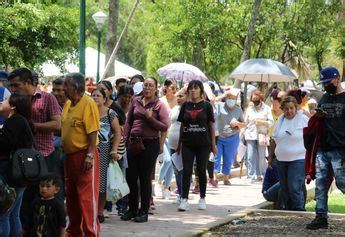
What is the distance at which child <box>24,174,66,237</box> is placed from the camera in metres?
8.60

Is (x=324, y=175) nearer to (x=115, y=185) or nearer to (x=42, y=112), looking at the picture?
(x=115, y=185)

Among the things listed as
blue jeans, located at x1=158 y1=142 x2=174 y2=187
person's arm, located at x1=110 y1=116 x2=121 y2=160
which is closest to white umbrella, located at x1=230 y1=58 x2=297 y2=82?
blue jeans, located at x1=158 y1=142 x2=174 y2=187

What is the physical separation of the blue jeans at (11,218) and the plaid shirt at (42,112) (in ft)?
3.27

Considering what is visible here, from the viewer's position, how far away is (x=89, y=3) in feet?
224

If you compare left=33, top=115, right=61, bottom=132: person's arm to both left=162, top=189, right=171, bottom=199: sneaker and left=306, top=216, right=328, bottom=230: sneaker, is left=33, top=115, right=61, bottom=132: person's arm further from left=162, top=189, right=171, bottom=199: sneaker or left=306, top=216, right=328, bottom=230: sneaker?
left=162, top=189, right=171, bottom=199: sneaker

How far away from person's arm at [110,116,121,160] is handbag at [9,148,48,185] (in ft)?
8.95

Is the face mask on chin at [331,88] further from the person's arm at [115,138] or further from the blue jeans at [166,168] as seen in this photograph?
the blue jeans at [166,168]

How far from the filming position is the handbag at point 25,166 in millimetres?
7805

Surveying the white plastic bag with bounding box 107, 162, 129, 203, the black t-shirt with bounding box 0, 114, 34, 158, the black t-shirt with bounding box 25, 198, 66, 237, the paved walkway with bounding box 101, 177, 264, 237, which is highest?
the black t-shirt with bounding box 0, 114, 34, 158

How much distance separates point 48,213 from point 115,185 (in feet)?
6.75

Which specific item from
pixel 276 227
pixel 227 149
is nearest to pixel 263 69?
pixel 227 149

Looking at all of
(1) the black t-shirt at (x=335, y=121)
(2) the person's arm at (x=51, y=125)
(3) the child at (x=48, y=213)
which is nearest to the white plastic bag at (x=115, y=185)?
(2) the person's arm at (x=51, y=125)

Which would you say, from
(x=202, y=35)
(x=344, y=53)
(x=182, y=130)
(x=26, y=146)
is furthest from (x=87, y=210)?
(x=344, y=53)

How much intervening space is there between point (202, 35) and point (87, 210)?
2764 centimetres
